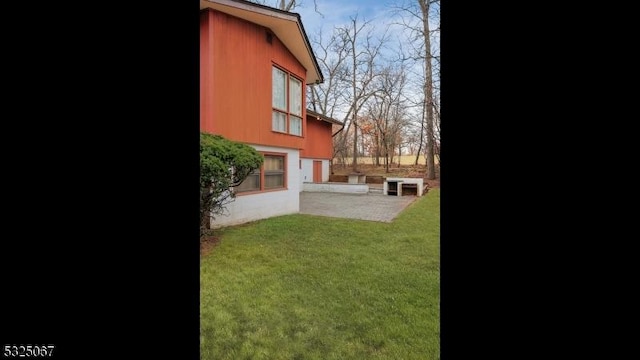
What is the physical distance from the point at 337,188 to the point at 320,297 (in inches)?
505

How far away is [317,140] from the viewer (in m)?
19.2

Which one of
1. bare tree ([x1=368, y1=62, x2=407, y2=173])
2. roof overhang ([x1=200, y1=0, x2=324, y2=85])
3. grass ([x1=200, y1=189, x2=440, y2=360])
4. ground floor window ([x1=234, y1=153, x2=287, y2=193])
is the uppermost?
bare tree ([x1=368, y1=62, x2=407, y2=173])

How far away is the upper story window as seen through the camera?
896 cm

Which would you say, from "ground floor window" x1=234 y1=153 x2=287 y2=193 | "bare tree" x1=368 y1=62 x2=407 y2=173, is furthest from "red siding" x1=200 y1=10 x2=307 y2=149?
"bare tree" x1=368 y1=62 x2=407 y2=173

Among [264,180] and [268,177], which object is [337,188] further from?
[264,180]

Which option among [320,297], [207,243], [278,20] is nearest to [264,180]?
[207,243]

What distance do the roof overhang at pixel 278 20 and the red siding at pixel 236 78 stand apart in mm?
163

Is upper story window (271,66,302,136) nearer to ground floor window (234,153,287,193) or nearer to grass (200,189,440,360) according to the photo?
ground floor window (234,153,287,193)

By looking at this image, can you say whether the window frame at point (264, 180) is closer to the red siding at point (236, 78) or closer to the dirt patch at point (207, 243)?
the red siding at point (236, 78)

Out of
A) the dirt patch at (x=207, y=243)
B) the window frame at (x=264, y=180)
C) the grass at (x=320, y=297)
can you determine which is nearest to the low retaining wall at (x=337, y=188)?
the window frame at (x=264, y=180)
